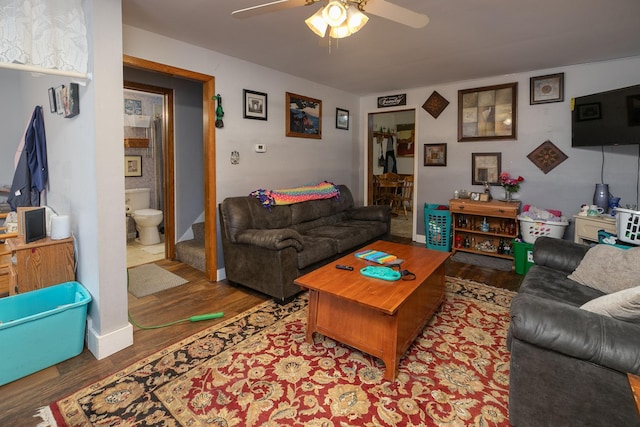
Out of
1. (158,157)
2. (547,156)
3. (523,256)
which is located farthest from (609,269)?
(158,157)

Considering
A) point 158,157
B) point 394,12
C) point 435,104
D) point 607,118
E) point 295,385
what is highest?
point 435,104

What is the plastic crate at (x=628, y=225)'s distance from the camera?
108 inches

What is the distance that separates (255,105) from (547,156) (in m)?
3.61

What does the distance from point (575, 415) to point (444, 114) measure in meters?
4.20

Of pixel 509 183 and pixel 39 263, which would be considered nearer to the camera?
pixel 39 263

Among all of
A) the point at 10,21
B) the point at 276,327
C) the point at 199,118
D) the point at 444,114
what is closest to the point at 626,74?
the point at 444,114

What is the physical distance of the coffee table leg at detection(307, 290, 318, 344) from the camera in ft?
7.41

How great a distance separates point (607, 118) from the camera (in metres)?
3.28

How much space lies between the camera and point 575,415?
1387 mm

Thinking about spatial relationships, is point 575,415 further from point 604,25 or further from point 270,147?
point 270,147

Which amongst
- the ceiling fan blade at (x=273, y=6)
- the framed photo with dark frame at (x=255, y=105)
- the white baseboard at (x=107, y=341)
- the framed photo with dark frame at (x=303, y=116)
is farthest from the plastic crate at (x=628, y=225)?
the white baseboard at (x=107, y=341)

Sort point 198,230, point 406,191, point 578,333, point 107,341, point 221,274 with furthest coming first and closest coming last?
point 406,191, point 198,230, point 221,274, point 107,341, point 578,333

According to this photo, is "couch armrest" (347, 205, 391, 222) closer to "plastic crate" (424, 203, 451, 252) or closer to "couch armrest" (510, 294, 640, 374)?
"plastic crate" (424, 203, 451, 252)

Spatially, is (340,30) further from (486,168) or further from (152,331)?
(486,168)
